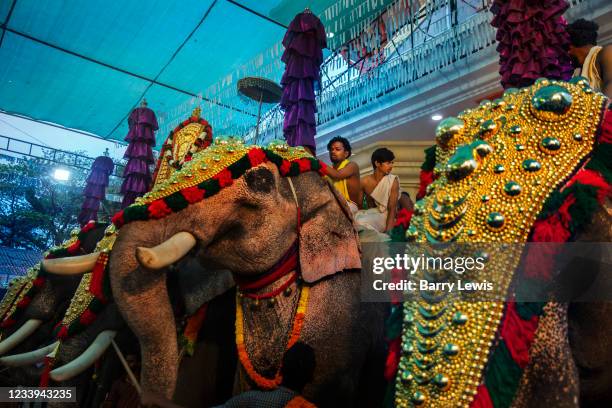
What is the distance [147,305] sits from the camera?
1103 mm

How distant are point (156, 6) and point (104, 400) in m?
4.77

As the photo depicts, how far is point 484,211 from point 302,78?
9.10 ft

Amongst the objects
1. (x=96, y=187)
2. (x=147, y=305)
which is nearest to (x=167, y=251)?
(x=147, y=305)

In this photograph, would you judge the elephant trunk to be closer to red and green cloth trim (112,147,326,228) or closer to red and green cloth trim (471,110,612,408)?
red and green cloth trim (112,147,326,228)

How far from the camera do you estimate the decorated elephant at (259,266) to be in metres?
1.12

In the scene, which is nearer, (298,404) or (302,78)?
(298,404)

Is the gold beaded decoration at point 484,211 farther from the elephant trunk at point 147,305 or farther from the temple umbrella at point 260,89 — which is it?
the temple umbrella at point 260,89

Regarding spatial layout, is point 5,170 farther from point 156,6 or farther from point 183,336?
point 183,336

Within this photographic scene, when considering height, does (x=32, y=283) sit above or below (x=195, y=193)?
below

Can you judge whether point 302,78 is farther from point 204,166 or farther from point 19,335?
point 19,335

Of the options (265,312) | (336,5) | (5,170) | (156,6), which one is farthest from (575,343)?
(5,170)

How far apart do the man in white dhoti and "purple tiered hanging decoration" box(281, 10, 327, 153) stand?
51cm

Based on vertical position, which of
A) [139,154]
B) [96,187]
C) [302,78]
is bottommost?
[139,154]

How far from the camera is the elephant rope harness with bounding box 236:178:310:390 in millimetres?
1214
